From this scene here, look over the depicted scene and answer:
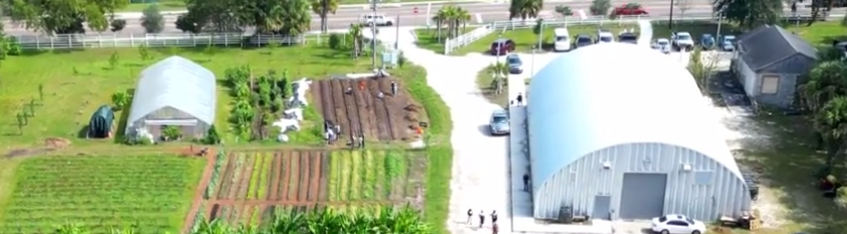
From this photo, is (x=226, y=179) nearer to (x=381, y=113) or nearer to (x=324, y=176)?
(x=324, y=176)

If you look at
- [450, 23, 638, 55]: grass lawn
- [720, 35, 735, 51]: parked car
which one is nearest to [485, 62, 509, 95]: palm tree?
[450, 23, 638, 55]: grass lawn

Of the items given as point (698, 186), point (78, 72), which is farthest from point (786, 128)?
point (78, 72)

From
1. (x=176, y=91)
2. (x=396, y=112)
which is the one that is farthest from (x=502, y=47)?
(x=176, y=91)

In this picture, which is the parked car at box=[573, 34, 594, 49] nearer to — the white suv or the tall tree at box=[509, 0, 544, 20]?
the tall tree at box=[509, 0, 544, 20]

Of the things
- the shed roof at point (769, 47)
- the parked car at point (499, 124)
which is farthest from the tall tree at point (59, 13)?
the shed roof at point (769, 47)

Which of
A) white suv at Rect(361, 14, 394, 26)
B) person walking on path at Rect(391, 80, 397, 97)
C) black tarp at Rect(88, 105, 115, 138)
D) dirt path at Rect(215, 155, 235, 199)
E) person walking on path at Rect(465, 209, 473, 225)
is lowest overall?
person walking on path at Rect(465, 209, 473, 225)

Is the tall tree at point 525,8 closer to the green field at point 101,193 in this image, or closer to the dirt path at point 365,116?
the dirt path at point 365,116

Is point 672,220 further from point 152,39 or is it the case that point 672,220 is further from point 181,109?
point 152,39
